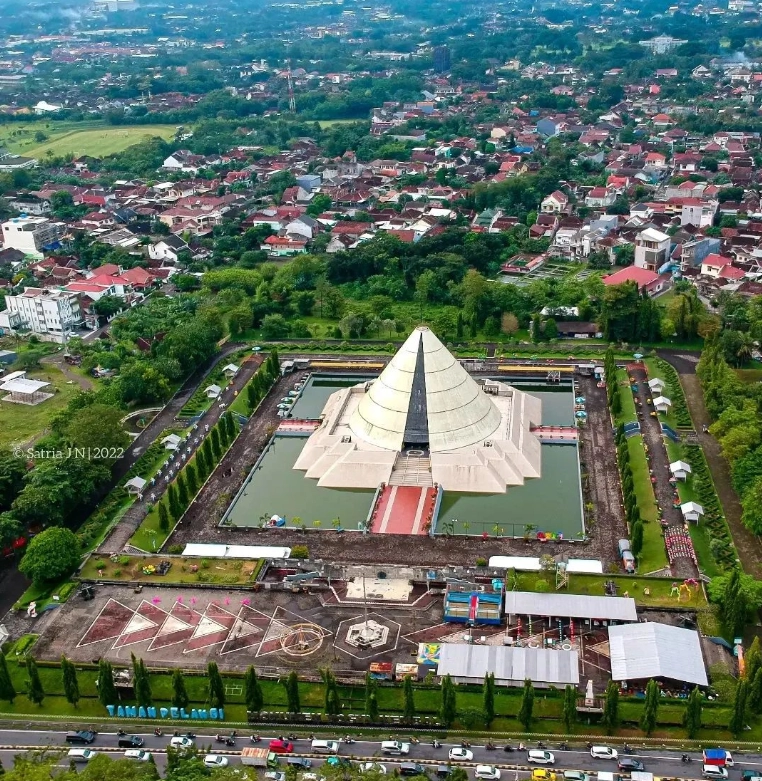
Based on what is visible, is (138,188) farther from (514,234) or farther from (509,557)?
(509,557)

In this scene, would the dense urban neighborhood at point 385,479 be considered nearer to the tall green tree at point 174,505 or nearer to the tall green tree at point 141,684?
the tall green tree at point 141,684

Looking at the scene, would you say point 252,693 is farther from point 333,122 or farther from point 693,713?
point 333,122

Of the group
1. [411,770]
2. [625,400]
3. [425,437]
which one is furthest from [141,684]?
[625,400]

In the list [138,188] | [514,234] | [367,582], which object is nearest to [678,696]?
[367,582]

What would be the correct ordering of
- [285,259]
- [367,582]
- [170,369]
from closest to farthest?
[367,582], [170,369], [285,259]

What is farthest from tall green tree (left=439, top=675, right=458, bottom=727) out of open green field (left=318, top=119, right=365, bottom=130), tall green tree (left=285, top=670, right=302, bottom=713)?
open green field (left=318, top=119, right=365, bottom=130)

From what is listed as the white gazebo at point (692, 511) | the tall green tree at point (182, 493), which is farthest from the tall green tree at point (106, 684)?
the white gazebo at point (692, 511)
